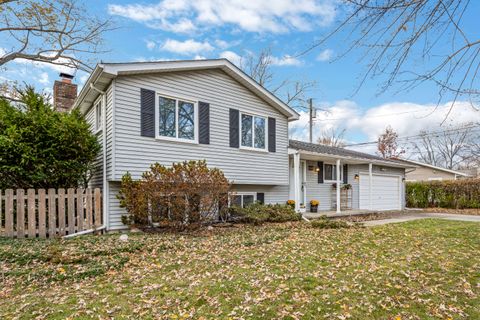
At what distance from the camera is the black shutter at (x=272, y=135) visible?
40.3ft

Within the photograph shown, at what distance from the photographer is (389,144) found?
114 ft

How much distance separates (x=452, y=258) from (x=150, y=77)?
8.62m

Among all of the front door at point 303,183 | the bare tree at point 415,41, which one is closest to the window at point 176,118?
the front door at point 303,183

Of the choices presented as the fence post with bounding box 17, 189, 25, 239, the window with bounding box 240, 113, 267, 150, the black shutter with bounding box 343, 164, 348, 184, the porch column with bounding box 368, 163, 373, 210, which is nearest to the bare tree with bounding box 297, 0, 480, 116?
the fence post with bounding box 17, 189, 25, 239

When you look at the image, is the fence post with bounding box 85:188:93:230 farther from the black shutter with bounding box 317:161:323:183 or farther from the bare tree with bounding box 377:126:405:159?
the bare tree with bounding box 377:126:405:159

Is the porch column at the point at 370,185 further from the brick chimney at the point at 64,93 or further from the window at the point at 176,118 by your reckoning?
the brick chimney at the point at 64,93

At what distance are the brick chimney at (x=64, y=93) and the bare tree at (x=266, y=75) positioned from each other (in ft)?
47.2

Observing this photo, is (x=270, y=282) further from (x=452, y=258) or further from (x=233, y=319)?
(x=452, y=258)

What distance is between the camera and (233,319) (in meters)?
3.42

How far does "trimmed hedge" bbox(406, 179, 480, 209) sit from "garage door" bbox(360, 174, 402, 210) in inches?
126

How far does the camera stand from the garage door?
56.1 feet

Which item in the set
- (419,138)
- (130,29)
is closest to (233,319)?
(130,29)

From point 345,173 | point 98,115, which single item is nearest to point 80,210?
point 98,115

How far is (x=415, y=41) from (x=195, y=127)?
24.8ft
